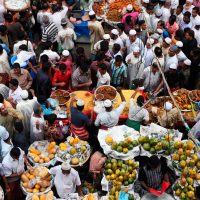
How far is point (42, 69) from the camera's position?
9.06 meters

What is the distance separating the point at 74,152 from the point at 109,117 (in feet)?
3.26

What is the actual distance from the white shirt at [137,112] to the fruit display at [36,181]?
82.1 inches

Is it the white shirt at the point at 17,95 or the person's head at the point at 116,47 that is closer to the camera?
the white shirt at the point at 17,95

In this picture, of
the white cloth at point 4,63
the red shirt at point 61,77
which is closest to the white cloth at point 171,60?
the red shirt at point 61,77

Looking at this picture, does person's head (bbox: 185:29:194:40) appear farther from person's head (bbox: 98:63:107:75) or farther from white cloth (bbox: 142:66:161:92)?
person's head (bbox: 98:63:107:75)

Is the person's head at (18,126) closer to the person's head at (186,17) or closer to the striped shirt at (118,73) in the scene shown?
the striped shirt at (118,73)

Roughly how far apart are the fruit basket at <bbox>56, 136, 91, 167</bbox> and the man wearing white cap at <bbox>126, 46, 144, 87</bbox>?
2432mm

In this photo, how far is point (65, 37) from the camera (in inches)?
407

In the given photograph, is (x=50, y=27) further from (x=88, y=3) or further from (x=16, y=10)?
(x=88, y=3)

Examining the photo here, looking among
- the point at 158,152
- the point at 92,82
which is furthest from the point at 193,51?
the point at 158,152

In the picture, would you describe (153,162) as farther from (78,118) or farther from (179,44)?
(179,44)

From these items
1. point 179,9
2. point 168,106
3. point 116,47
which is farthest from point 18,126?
point 179,9

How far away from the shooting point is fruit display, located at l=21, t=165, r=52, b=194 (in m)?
7.35

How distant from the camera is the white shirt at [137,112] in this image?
26.9 feet
